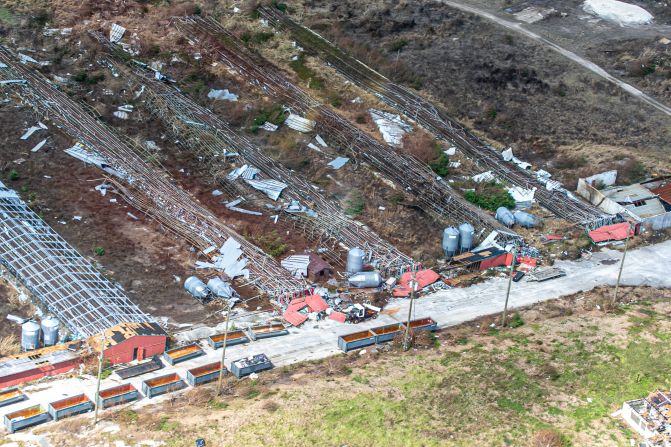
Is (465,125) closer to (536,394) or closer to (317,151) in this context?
(317,151)

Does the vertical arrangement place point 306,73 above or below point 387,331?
above

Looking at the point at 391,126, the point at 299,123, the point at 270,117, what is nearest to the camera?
the point at 299,123

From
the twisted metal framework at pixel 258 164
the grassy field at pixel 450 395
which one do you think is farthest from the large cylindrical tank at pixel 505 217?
the grassy field at pixel 450 395

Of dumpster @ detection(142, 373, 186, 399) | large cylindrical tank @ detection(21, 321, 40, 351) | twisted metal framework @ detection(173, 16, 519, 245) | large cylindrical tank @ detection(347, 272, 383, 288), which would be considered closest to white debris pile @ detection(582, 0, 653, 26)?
twisted metal framework @ detection(173, 16, 519, 245)

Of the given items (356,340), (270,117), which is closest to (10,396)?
(356,340)

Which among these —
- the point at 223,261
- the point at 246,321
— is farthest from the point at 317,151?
the point at 246,321

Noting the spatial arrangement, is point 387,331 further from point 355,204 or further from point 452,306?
point 355,204
